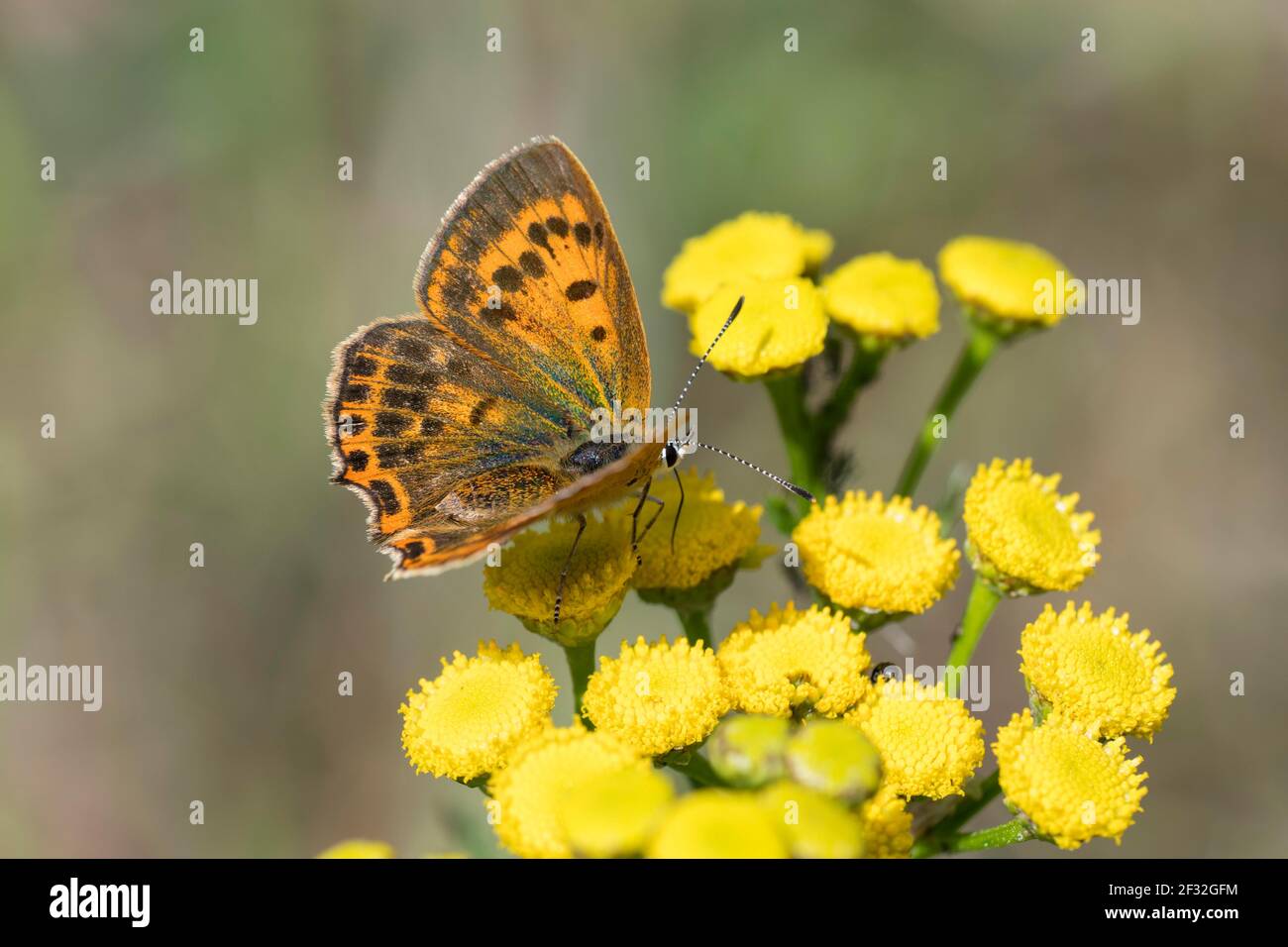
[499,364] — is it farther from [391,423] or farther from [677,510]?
[677,510]

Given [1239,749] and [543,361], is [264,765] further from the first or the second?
[1239,749]

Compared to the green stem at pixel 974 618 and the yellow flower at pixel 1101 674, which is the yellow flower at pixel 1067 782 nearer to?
the yellow flower at pixel 1101 674

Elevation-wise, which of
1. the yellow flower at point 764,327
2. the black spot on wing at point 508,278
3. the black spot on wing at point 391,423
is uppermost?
the black spot on wing at point 508,278

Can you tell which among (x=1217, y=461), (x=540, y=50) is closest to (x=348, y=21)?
(x=540, y=50)

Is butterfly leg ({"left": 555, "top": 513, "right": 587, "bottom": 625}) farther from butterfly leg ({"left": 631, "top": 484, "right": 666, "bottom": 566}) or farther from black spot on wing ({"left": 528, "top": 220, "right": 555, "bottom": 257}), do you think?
black spot on wing ({"left": 528, "top": 220, "right": 555, "bottom": 257})

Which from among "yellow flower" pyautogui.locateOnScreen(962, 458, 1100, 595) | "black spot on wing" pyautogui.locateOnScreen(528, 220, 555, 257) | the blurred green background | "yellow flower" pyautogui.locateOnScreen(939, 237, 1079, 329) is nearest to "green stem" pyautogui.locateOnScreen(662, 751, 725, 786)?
"yellow flower" pyautogui.locateOnScreen(962, 458, 1100, 595)

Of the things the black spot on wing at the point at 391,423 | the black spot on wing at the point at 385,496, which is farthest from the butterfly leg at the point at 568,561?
the black spot on wing at the point at 391,423
